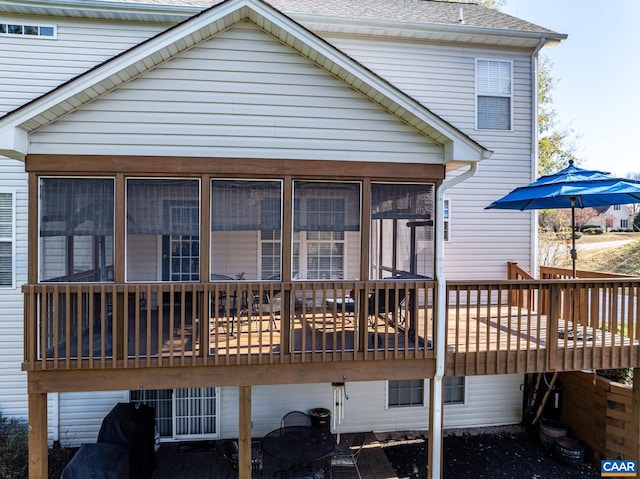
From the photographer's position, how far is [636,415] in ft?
19.8

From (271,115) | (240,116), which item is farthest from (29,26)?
(271,115)

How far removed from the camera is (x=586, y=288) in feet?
18.9

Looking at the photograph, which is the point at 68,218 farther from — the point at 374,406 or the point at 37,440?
the point at 374,406

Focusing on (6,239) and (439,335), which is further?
(6,239)

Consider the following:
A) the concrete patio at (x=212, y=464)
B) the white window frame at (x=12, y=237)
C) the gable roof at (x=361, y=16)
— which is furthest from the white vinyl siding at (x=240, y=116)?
the concrete patio at (x=212, y=464)

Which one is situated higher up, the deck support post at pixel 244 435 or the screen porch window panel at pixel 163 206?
the screen porch window panel at pixel 163 206

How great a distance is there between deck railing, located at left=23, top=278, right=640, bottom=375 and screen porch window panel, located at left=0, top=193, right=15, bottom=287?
267 centimetres

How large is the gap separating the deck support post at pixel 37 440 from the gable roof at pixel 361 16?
6.13 m

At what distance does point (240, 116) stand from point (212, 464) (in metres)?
5.51

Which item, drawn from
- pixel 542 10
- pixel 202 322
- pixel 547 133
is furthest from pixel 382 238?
pixel 542 10

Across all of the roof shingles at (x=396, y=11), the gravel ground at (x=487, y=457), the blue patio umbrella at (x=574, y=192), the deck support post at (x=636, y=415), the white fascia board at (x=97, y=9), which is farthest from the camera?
the roof shingles at (x=396, y=11)

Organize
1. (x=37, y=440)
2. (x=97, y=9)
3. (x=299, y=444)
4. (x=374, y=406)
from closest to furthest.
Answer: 1. (x=37, y=440)
2. (x=299, y=444)
3. (x=97, y=9)
4. (x=374, y=406)

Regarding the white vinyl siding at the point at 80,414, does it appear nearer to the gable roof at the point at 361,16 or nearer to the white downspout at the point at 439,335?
the white downspout at the point at 439,335

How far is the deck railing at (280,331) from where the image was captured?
464 cm
